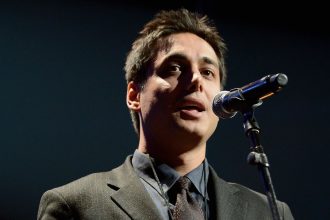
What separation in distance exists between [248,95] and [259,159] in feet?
0.74

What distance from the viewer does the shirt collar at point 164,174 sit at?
6.41ft

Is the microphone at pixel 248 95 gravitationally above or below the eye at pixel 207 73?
below

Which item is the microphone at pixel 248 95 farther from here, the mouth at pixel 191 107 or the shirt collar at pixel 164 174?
the shirt collar at pixel 164 174

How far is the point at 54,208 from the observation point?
1.76m

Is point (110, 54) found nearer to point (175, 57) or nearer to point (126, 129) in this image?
point (126, 129)

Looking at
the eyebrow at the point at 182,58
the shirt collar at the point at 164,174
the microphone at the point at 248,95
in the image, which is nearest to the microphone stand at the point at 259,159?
the microphone at the point at 248,95

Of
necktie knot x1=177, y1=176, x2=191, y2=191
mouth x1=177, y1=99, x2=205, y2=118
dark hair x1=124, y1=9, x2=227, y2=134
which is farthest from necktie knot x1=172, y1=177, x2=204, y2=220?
dark hair x1=124, y1=9, x2=227, y2=134

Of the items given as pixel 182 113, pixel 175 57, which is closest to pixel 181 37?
pixel 175 57

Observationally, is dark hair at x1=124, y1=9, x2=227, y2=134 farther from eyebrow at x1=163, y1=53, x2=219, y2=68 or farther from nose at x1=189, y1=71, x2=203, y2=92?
nose at x1=189, y1=71, x2=203, y2=92

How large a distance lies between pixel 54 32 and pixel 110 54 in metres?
0.42

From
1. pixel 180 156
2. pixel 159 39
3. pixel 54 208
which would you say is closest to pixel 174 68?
pixel 159 39
